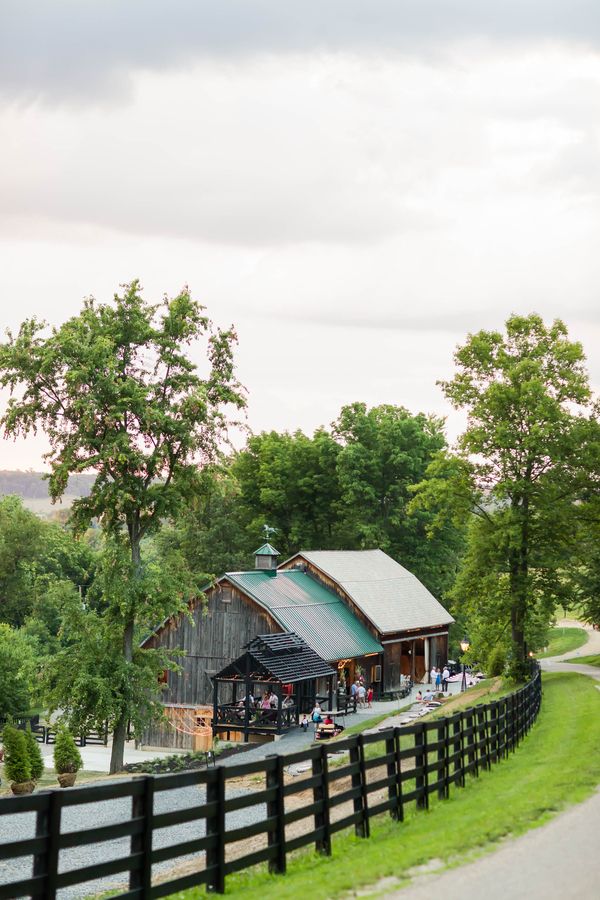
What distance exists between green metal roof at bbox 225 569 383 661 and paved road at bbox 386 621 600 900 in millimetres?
33921

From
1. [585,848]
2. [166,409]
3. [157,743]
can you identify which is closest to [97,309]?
[166,409]

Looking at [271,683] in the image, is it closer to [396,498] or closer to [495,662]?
[495,662]

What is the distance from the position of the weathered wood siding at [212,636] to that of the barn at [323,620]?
5 centimetres

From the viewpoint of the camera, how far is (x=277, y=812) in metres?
10.2

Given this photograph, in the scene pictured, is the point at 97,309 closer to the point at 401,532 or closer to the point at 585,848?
the point at 585,848

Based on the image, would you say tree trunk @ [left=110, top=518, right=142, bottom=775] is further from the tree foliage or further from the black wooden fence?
the tree foliage

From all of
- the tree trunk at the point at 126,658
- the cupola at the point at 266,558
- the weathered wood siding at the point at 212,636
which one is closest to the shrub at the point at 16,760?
the tree trunk at the point at 126,658

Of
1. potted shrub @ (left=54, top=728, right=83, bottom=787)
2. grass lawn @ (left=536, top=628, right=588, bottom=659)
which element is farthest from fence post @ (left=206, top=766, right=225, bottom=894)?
grass lawn @ (left=536, top=628, right=588, bottom=659)

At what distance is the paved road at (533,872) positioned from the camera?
906cm

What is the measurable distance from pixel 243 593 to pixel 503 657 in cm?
1274

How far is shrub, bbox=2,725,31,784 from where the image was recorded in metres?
28.3

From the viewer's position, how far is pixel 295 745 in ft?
115

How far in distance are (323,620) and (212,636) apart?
19.7 feet

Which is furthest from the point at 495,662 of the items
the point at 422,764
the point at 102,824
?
the point at 422,764
